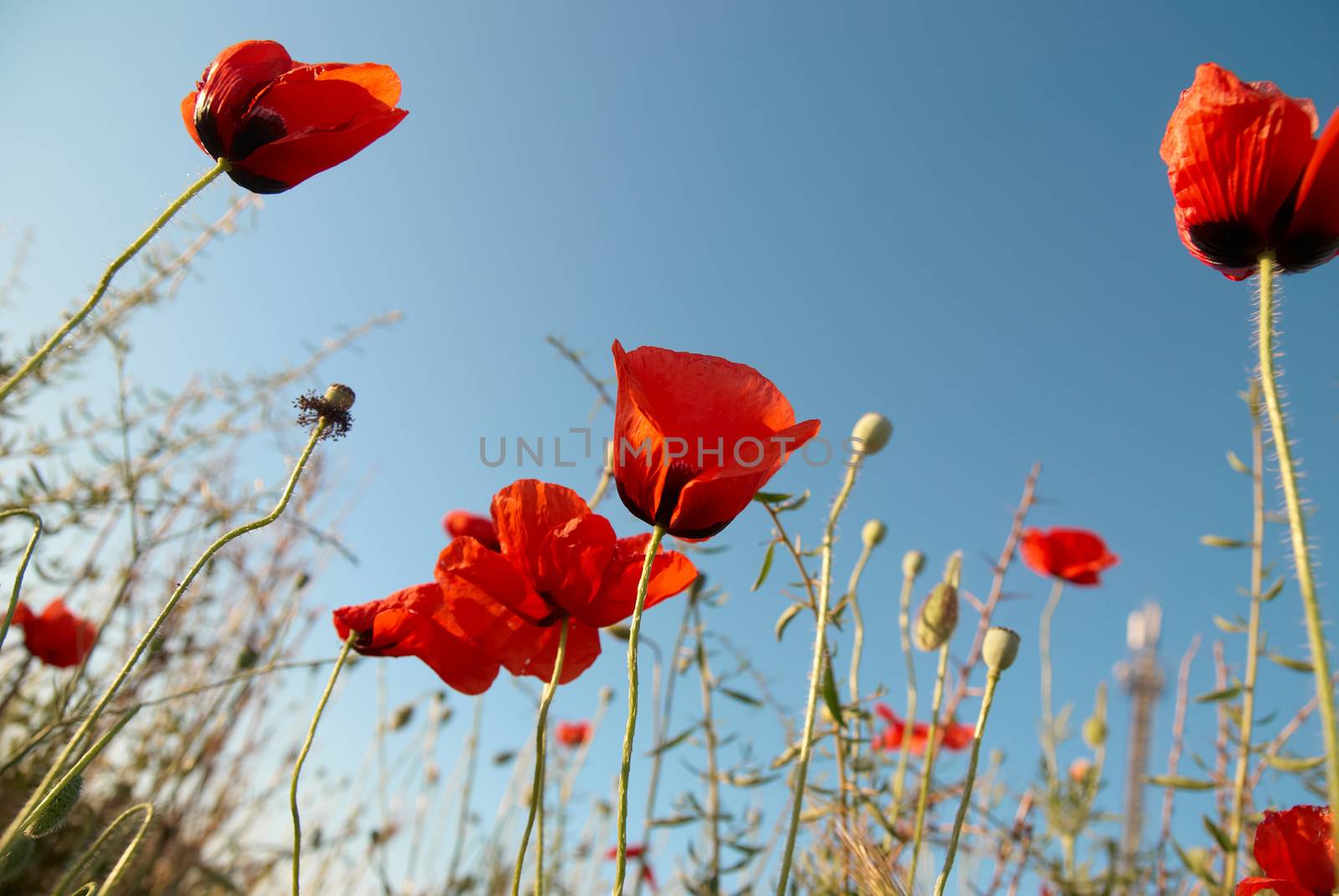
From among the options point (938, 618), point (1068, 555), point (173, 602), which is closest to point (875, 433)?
point (938, 618)

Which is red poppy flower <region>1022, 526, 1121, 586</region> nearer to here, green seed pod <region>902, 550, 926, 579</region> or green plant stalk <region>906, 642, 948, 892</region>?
green seed pod <region>902, 550, 926, 579</region>

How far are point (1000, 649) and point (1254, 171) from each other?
0.48 metres

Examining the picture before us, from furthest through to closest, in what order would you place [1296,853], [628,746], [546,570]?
[546,570] → [1296,853] → [628,746]

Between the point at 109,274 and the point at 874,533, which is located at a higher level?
the point at 874,533

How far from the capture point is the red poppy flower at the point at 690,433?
0.71 meters

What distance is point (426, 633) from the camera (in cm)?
88

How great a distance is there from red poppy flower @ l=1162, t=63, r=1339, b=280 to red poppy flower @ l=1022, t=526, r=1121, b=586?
158 cm

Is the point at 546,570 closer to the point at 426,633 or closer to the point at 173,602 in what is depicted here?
the point at 426,633

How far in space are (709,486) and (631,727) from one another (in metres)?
0.22

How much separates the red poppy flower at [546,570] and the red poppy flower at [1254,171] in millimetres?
544

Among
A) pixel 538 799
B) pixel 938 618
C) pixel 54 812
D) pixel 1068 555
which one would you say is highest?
pixel 1068 555

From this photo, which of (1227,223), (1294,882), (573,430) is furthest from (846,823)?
(1227,223)

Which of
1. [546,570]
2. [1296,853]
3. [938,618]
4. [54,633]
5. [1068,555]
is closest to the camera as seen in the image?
[1296,853]

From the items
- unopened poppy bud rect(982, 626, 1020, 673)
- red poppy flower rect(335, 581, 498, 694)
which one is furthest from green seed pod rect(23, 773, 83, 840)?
unopened poppy bud rect(982, 626, 1020, 673)
